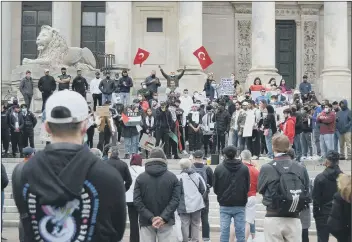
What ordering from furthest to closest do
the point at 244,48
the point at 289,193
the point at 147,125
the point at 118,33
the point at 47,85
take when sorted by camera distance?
the point at 244,48 → the point at 118,33 → the point at 47,85 → the point at 147,125 → the point at 289,193

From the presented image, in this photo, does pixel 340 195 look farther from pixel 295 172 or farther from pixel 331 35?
pixel 331 35

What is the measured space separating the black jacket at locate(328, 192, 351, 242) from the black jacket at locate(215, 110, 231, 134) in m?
16.9

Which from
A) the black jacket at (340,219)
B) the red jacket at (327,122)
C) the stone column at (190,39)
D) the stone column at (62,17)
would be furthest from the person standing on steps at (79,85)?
the black jacket at (340,219)

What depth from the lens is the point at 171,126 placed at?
76.4 ft

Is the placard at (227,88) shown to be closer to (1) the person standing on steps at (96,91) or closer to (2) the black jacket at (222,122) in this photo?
(1) the person standing on steps at (96,91)

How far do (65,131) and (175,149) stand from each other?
18.9 m

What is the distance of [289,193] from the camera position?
354 inches

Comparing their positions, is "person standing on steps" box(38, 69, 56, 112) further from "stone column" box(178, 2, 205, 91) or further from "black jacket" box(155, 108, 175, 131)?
"stone column" box(178, 2, 205, 91)

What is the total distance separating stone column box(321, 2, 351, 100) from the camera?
37.3 metres

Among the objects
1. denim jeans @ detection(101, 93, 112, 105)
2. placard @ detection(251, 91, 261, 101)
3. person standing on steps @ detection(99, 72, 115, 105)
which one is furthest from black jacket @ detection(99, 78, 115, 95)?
placard @ detection(251, 91, 261, 101)

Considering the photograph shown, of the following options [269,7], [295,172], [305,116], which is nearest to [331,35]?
[269,7]

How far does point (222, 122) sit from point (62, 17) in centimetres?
1843

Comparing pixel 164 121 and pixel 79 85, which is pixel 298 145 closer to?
pixel 164 121

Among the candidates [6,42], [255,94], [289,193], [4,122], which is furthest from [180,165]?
[6,42]
